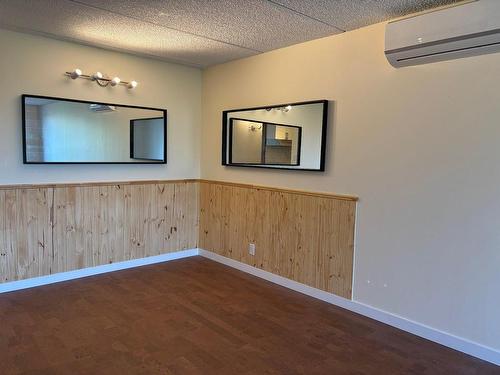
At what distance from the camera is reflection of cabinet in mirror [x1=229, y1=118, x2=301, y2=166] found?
361cm

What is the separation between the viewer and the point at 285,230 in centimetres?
373

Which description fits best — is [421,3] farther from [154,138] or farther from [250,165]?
[154,138]

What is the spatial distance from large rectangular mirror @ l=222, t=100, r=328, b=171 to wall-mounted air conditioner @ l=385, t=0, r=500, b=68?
849 millimetres

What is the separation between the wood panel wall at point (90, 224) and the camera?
11.4 ft

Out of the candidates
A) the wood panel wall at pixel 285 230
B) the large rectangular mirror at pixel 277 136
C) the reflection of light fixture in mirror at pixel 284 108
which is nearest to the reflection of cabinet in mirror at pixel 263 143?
the large rectangular mirror at pixel 277 136

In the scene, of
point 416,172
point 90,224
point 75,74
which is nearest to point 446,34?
point 416,172

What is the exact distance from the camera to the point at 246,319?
301cm

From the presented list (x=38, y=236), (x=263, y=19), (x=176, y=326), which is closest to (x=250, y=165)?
(x=263, y=19)

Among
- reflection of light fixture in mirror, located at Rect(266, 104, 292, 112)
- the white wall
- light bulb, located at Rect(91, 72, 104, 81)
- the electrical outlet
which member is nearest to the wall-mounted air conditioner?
reflection of light fixture in mirror, located at Rect(266, 104, 292, 112)

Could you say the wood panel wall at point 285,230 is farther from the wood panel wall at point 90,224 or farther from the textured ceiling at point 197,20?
the textured ceiling at point 197,20

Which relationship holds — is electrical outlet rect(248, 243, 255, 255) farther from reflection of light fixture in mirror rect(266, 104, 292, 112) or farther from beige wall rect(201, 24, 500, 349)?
reflection of light fixture in mirror rect(266, 104, 292, 112)

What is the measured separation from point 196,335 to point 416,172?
195 centimetres

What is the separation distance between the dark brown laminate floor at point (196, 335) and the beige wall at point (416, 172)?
0.34m

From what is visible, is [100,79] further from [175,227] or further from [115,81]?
[175,227]
